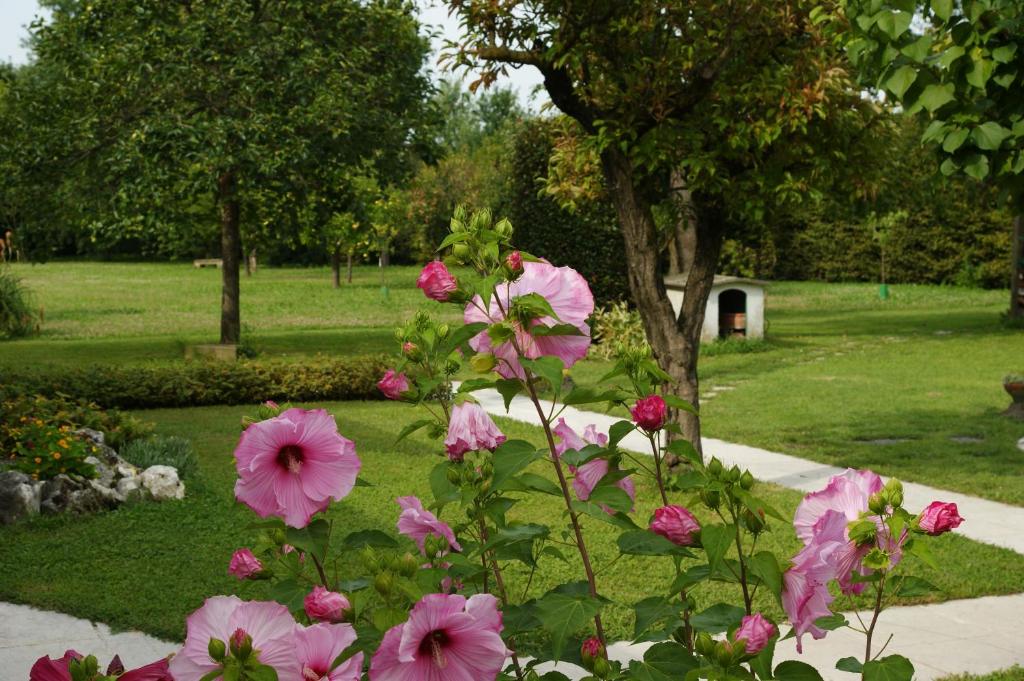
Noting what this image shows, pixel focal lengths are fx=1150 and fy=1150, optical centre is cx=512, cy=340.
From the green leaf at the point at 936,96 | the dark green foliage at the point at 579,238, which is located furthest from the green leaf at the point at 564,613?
the dark green foliage at the point at 579,238

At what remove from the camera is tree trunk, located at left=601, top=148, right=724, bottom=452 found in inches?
285

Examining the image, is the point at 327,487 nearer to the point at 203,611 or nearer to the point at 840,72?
the point at 203,611

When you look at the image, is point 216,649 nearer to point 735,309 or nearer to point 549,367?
point 549,367

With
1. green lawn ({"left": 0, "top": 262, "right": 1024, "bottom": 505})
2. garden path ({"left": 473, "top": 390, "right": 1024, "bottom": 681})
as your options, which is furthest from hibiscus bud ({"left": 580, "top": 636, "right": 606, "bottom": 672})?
green lawn ({"left": 0, "top": 262, "right": 1024, "bottom": 505})

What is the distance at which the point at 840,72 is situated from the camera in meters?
6.82

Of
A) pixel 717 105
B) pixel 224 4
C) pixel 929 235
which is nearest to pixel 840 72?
pixel 717 105

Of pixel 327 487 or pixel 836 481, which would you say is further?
pixel 836 481

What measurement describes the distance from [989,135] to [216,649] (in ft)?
15.3

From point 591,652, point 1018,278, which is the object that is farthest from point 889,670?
point 1018,278

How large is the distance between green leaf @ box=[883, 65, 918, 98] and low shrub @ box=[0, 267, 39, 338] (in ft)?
52.6

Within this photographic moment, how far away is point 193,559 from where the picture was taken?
564 centimetres

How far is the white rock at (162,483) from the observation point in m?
6.89

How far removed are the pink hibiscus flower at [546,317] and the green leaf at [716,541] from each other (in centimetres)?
31

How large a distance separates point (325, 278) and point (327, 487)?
114ft
